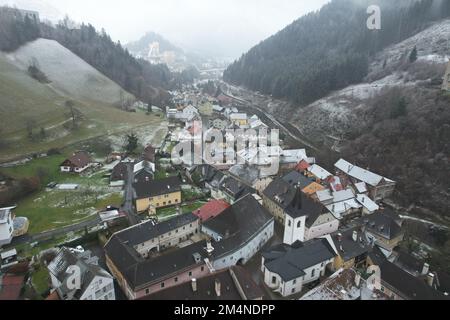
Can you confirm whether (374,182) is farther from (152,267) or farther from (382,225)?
(152,267)

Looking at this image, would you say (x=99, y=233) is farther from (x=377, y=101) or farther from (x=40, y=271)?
(x=377, y=101)

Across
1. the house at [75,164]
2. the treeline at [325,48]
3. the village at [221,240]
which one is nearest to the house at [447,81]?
the village at [221,240]

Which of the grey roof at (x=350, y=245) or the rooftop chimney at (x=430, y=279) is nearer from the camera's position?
the rooftop chimney at (x=430, y=279)

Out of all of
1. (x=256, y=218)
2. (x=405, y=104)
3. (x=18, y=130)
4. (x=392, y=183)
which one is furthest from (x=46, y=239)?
(x=405, y=104)

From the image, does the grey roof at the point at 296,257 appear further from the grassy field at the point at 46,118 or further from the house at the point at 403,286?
the grassy field at the point at 46,118

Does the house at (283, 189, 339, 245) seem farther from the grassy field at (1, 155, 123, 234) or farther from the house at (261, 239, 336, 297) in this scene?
the grassy field at (1, 155, 123, 234)

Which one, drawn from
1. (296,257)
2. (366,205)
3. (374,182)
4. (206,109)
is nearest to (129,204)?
(296,257)

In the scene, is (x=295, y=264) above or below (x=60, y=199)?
below
